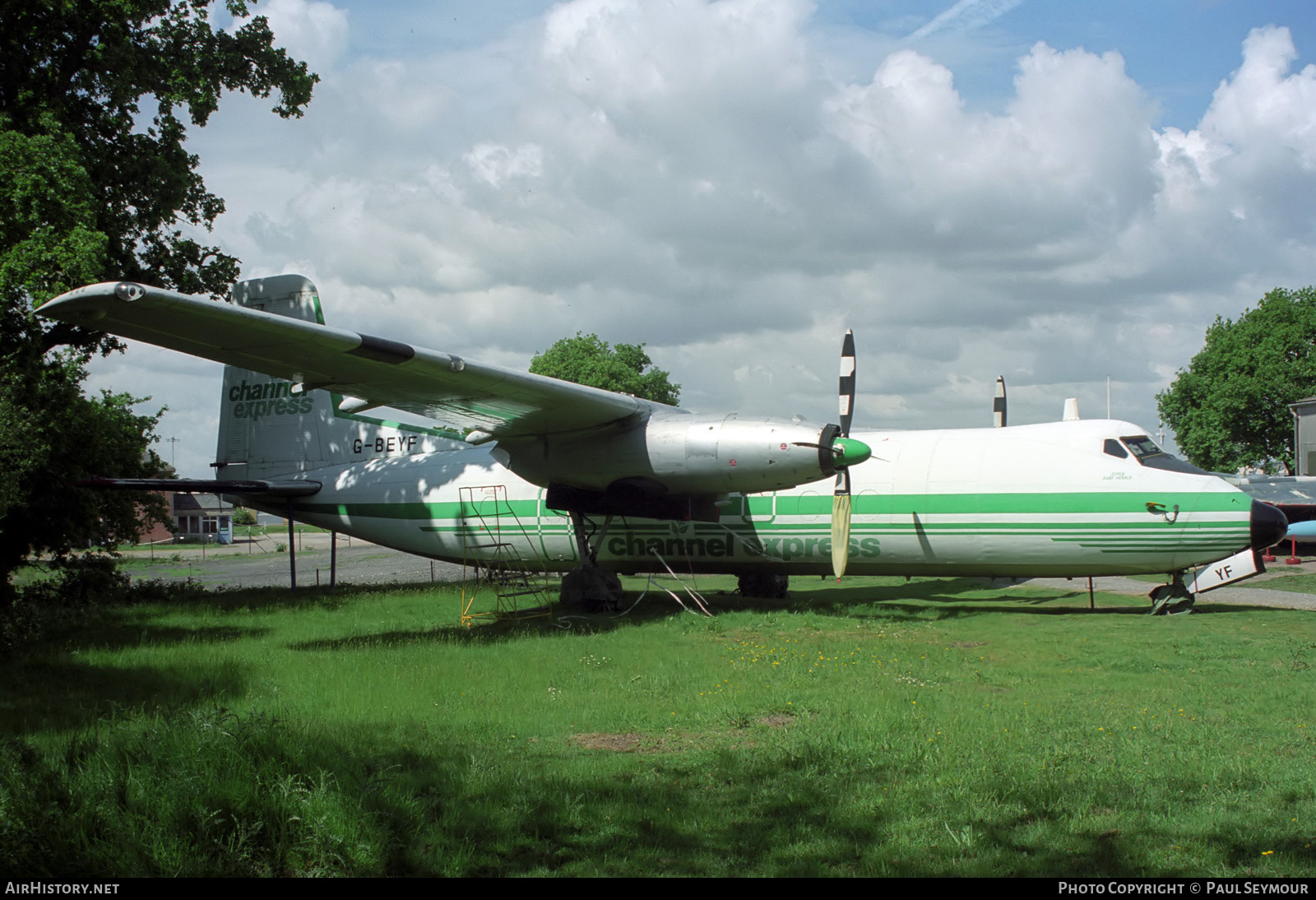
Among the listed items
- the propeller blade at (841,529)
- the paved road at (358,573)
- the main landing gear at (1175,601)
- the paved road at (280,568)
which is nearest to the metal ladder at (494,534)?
the paved road at (358,573)

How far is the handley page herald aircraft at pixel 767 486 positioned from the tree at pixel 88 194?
215 centimetres

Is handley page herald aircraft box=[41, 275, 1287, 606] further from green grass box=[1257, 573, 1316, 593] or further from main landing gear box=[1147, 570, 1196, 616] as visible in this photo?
green grass box=[1257, 573, 1316, 593]

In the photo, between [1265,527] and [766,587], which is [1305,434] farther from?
[766,587]

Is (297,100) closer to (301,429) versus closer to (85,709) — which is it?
(301,429)

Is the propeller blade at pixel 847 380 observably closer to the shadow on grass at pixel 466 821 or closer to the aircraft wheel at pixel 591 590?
the aircraft wheel at pixel 591 590

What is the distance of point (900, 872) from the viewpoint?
433 cm

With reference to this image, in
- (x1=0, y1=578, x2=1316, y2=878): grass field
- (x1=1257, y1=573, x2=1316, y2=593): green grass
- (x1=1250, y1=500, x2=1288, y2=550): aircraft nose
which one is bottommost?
(x1=1257, y1=573, x2=1316, y2=593): green grass

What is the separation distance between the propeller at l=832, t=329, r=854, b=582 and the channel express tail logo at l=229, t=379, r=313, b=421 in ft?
39.5

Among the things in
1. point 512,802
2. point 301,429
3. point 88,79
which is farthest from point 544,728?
point 88,79

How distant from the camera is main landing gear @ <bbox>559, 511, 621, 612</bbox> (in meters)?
15.7

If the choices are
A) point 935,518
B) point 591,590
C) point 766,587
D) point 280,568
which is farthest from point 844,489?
point 280,568

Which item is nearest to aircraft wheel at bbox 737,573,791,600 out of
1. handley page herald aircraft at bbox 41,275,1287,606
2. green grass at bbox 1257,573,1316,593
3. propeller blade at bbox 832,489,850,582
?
handley page herald aircraft at bbox 41,275,1287,606

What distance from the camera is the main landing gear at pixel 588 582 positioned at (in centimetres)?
1571

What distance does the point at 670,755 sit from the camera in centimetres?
665
